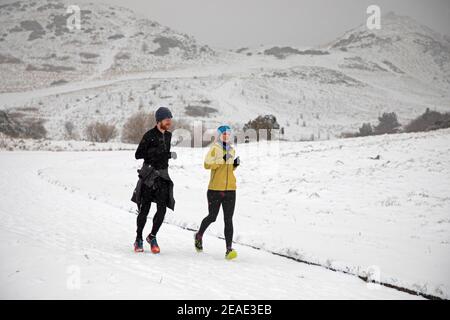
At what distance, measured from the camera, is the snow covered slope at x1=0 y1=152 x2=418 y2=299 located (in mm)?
4355

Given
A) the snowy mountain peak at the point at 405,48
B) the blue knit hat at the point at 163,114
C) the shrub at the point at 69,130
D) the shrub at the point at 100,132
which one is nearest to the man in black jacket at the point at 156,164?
the blue knit hat at the point at 163,114

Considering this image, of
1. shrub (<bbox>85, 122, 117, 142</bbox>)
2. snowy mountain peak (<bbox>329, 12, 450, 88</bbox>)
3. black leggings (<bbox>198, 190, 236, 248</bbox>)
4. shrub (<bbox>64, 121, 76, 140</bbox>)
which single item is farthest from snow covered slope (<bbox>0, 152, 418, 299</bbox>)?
snowy mountain peak (<bbox>329, 12, 450, 88</bbox>)

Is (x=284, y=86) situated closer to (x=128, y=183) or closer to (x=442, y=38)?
(x=128, y=183)

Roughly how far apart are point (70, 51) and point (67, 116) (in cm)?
3615

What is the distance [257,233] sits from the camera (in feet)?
31.0

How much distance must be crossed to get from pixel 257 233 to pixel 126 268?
478 cm

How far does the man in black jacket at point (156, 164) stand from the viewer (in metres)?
6.21

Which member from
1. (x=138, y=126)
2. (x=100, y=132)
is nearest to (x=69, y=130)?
(x=100, y=132)

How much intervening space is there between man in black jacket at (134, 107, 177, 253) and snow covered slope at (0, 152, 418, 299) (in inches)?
21.4

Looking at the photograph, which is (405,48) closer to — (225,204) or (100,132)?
(100,132)

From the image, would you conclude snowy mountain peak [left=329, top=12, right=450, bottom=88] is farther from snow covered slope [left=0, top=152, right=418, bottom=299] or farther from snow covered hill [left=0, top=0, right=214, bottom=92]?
snow covered slope [left=0, top=152, right=418, bottom=299]

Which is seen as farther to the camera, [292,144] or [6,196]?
[292,144]
